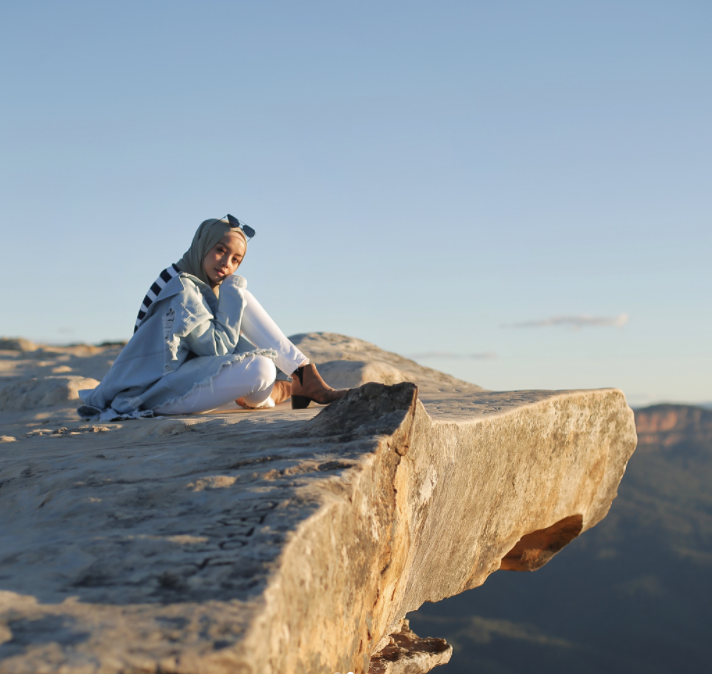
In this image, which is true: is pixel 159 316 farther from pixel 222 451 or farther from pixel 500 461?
pixel 500 461

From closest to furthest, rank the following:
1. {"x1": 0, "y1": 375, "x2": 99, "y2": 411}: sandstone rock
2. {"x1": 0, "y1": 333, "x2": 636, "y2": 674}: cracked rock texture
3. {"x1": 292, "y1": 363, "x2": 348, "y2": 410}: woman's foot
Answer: {"x1": 0, "y1": 333, "x2": 636, "y2": 674}: cracked rock texture → {"x1": 292, "y1": 363, "x2": 348, "y2": 410}: woman's foot → {"x1": 0, "y1": 375, "x2": 99, "y2": 411}: sandstone rock

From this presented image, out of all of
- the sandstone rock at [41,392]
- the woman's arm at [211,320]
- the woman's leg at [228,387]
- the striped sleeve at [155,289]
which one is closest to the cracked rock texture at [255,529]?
the woman's leg at [228,387]

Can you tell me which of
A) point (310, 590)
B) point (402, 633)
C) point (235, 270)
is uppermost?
point (235, 270)

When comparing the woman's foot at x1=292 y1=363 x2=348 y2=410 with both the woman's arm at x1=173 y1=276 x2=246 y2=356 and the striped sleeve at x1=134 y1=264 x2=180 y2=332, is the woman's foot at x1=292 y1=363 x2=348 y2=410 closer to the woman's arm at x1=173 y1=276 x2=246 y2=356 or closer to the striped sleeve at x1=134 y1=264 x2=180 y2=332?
the woman's arm at x1=173 y1=276 x2=246 y2=356

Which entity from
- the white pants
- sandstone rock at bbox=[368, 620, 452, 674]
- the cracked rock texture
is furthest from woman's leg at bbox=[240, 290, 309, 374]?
sandstone rock at bbox=[368, 620, 452, 674]

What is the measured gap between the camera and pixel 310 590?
1.24m

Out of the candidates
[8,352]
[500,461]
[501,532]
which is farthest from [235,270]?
[8,352]

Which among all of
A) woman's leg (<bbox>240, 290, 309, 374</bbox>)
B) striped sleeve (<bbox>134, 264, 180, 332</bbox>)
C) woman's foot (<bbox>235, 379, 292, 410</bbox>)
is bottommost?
woman's foot (<bbox>235, 379, 292, 410</bbox>)

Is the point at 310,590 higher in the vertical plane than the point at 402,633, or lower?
higher

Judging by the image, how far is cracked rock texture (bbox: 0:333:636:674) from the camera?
0.99 metres

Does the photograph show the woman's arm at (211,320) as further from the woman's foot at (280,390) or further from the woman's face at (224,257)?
the woman's foot at (280,390)

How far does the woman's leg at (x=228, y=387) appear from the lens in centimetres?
319

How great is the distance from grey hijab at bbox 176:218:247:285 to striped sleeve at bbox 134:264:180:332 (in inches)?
2.4

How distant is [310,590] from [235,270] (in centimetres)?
263
